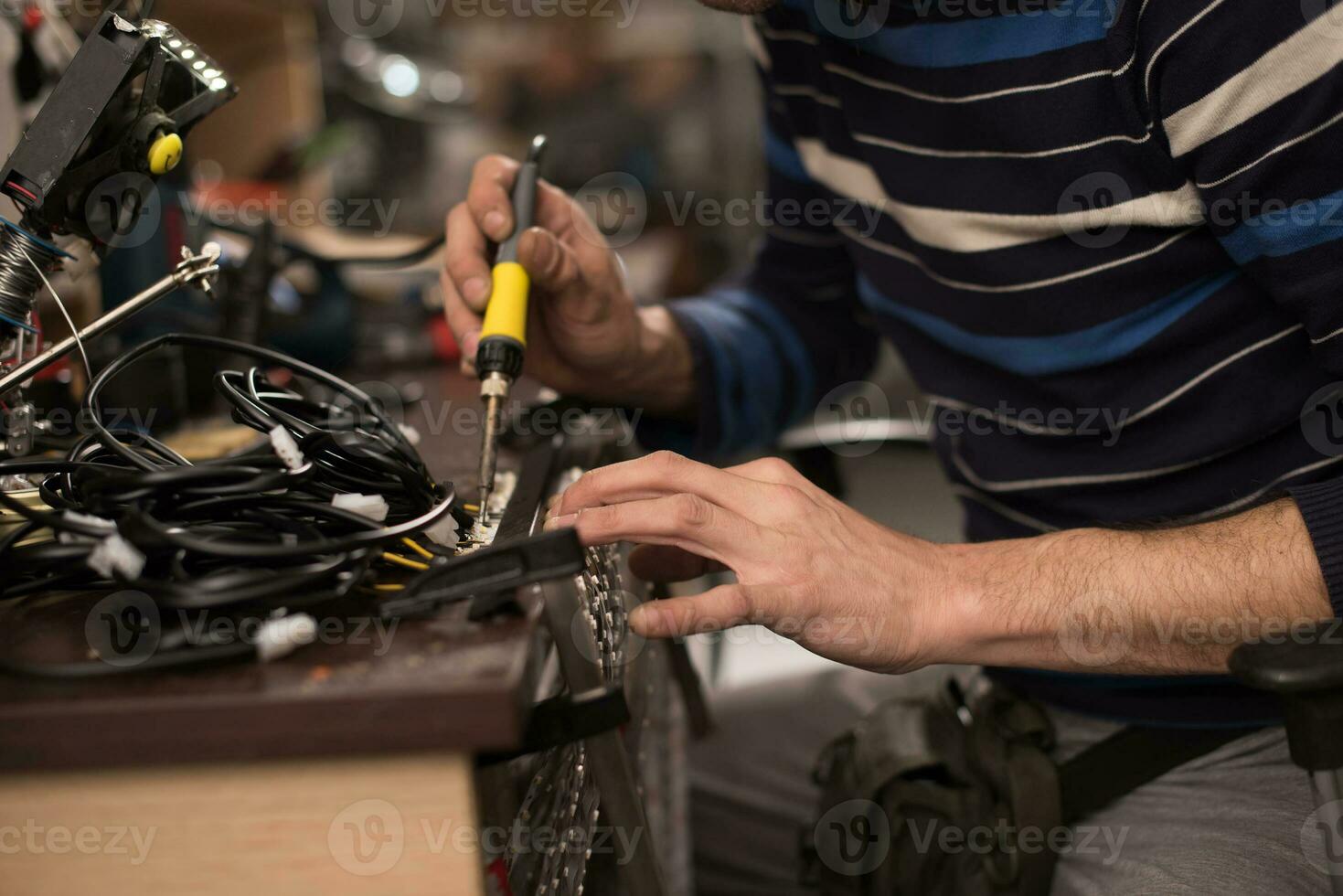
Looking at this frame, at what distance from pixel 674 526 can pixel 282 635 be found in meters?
0.19

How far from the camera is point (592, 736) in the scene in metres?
0.45

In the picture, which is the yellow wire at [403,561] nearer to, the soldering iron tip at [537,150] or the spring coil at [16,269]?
the spring coil at [16,269]

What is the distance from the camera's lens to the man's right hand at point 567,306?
2.51 ft

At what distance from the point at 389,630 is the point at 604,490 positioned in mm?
138

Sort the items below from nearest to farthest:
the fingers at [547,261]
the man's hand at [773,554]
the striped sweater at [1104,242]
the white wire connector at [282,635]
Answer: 1. the white wire connector at [282,635]
2. the man's hand at [773,554]
3. the striped sweater at [1104,242]
4. the fingers at [547,261]

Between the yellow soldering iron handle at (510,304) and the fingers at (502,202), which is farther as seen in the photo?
the fingers at (502,202)

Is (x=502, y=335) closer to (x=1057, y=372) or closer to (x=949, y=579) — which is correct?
(x=949, y=579)

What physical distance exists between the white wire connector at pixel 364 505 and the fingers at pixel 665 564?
16 cm

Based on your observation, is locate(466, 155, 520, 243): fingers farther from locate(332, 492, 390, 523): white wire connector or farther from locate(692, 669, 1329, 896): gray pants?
locate(692, 669, 1329, 896): gray pants

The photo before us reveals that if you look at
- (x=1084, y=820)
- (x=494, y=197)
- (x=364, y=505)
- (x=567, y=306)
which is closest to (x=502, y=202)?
(x=494, y=197)

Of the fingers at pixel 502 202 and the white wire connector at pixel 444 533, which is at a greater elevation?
the fingers at pixel 502 202

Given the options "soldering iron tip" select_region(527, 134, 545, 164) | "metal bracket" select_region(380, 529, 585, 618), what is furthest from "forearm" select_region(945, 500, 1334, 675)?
"soldering iron tip" select_region(527, 134, 545, 164)

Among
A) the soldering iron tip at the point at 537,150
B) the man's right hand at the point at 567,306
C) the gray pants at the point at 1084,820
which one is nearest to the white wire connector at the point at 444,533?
the man's right hand at the point at 567,306

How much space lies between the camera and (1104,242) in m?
0.73
